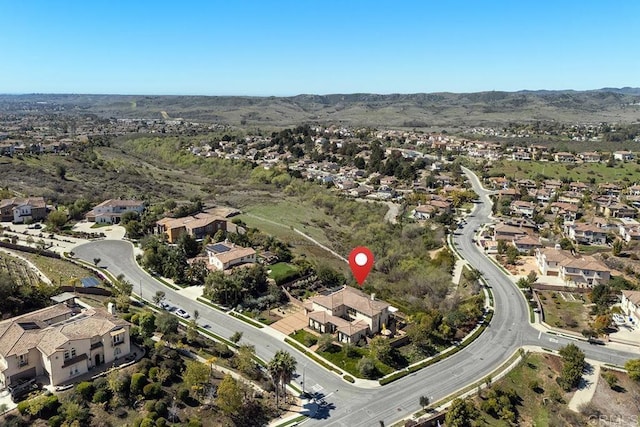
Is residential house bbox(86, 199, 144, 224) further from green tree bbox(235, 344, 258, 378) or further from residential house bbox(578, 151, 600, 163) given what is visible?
residential house bbox(578, 151, 600, 163)

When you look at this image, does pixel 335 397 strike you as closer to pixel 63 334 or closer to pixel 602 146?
pixel 63 334

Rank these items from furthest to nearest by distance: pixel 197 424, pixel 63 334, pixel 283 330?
1. pixel 283 330
2. pixel 63 334
3. pixel 197 424

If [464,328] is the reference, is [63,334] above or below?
above

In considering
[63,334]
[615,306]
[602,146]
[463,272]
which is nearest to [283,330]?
[63,334]

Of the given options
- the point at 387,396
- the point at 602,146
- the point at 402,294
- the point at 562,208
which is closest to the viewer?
the point at 387,396

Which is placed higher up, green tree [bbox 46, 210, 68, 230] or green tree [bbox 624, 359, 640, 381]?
green tree [bbox 46, 210, 68, 230]

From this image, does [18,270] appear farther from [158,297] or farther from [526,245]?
[526,245]

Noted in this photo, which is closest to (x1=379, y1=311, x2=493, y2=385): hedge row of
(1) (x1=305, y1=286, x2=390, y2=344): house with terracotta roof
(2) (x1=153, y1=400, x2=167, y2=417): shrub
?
(1) (x1=305, y1=286, x2=390, y2=344): house with terracotta roof
